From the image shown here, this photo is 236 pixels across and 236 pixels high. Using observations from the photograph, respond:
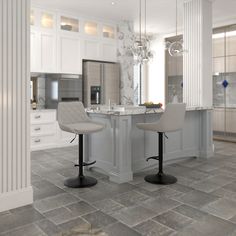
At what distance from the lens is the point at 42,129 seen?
5734mm

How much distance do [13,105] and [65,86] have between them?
11.0 feet

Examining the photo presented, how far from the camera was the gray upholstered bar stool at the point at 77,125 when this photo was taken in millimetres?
3328

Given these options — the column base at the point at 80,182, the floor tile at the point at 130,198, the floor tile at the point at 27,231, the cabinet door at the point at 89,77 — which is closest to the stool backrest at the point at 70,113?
the column base at the point at 80,182

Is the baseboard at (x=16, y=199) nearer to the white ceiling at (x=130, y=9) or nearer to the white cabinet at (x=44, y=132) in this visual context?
the white cabinet at (x=44, y=132)

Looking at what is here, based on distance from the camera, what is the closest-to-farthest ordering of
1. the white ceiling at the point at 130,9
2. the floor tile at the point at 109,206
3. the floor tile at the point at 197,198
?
1. the floor tile at the point at 109,206
2. the floor tile at the point at 197,198
3. the white ceiling at the point at 130,9

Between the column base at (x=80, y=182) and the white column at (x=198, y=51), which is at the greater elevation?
the white column at (x=198, y=51)

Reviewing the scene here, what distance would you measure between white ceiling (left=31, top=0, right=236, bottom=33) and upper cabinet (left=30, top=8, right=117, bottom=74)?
0.73ft

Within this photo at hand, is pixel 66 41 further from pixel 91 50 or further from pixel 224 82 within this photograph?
pixel 224 82

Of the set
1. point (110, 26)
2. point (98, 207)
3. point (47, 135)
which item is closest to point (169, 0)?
point (110, 26)

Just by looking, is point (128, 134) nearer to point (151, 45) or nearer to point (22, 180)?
point (22, 180)

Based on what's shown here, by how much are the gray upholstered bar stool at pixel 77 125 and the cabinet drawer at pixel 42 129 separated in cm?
211

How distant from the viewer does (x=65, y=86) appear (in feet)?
19.6

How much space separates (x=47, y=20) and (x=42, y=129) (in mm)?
2307

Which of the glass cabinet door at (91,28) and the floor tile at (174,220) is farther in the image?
the glass cabinet door at (91,28)
